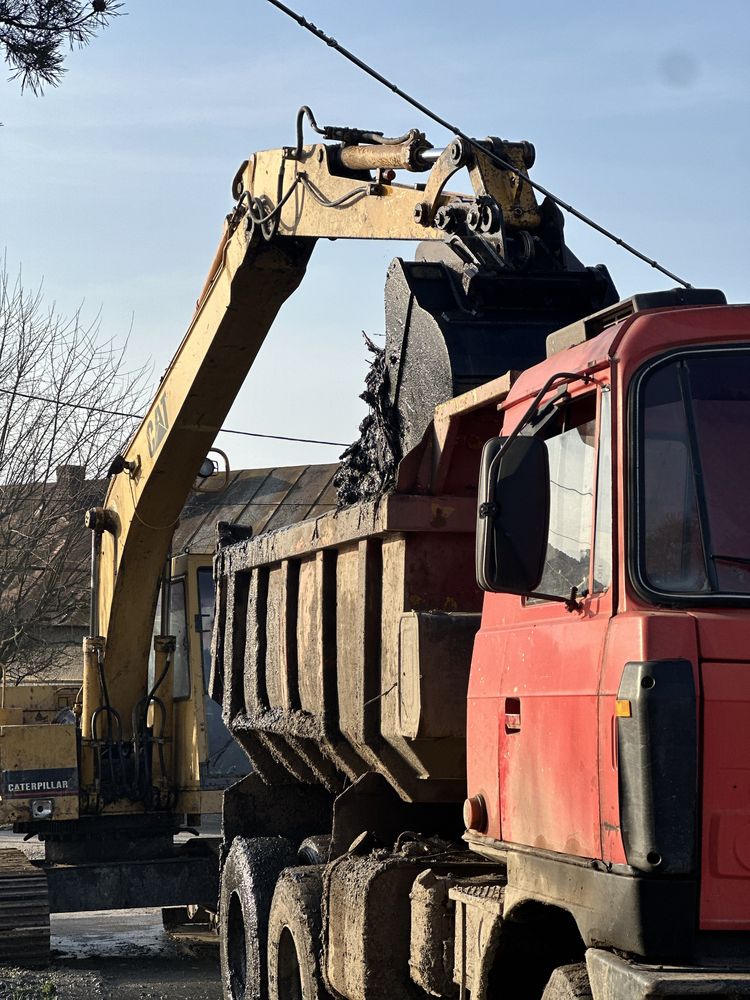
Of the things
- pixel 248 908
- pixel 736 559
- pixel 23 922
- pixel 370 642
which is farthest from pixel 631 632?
pixel 23 922

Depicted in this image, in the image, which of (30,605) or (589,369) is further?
(30,605)

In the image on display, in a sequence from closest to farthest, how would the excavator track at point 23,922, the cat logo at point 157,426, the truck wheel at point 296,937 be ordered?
1. the truck wheel at point 296,937
2. the excavator track at point 23,922
3. the cat logo at point 157,426

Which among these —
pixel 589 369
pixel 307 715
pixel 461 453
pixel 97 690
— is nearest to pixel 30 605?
pixel 97 690

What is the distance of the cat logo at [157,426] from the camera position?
33.6 ft

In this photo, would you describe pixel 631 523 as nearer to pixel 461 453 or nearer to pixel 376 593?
pixel 461 453

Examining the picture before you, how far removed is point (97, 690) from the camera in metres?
11.3

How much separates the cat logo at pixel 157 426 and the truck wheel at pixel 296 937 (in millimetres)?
3889

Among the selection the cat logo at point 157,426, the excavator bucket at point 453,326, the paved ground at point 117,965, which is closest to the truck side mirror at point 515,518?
the excavator bucket at point 453,326

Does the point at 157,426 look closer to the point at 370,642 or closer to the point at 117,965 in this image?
the point at 117,965

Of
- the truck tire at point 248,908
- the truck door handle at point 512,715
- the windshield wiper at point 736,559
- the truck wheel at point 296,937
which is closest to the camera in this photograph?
the windshield wiper at point 736,559

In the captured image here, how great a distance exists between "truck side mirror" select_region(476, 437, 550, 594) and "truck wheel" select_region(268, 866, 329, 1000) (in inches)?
123

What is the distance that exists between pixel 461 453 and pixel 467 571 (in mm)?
466

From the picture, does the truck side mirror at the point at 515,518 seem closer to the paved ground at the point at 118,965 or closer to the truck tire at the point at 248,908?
the truck tire at the point at 248,908

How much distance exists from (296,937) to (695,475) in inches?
148
